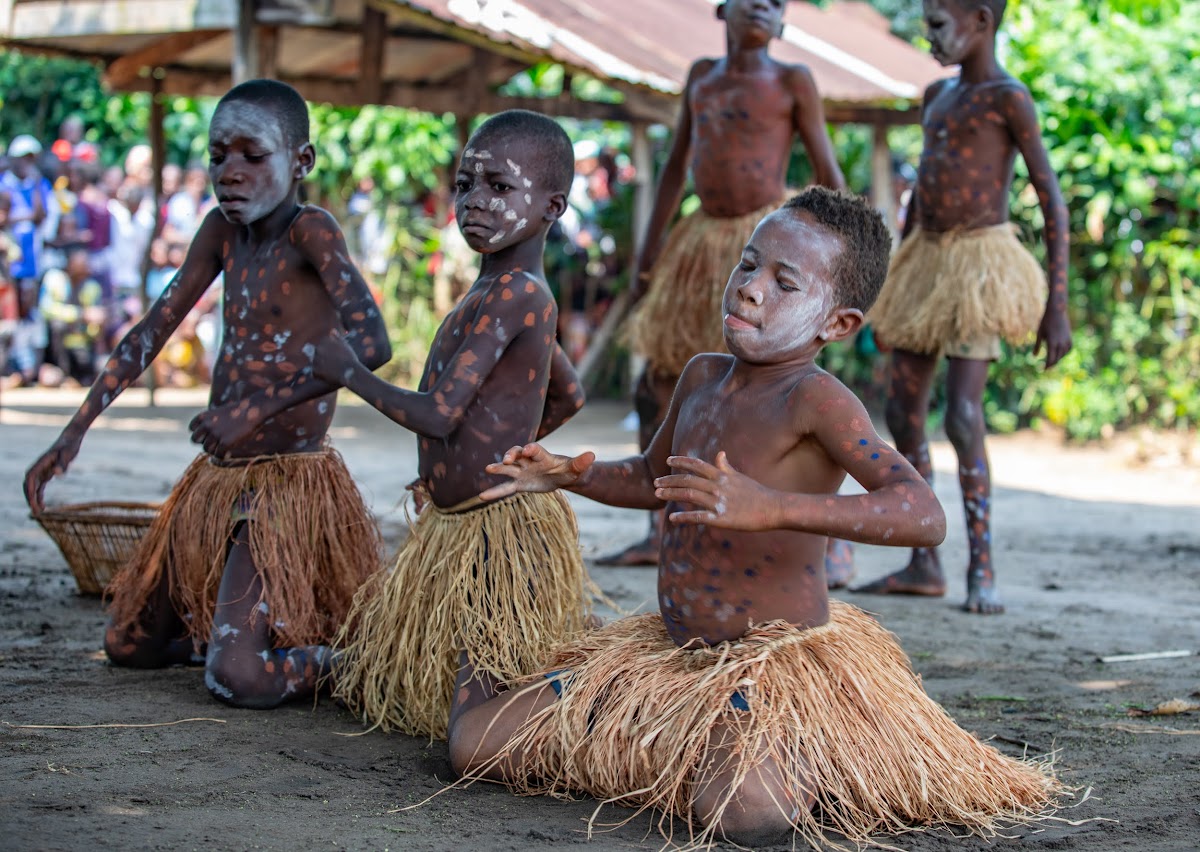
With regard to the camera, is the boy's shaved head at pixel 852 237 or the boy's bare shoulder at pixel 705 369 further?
the boy's bare shoulder at pixel 705 369

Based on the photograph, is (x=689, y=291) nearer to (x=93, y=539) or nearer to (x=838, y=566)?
(x=838, y=566)

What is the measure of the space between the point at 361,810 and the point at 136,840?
40cm

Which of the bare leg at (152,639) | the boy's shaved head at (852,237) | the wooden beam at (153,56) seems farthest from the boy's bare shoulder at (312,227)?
the wooden beam at (153,56)

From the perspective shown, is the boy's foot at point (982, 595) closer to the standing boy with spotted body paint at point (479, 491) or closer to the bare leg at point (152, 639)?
the standing boy with spotted body paint at point (479, 491)

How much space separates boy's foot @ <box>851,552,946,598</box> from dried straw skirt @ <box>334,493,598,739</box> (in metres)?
1.85

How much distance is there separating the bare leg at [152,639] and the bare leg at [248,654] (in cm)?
23

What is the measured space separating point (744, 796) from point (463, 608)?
2.65 feet

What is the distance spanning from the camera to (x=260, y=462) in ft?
11.1

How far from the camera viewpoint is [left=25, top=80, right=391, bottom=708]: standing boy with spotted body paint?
3248mm

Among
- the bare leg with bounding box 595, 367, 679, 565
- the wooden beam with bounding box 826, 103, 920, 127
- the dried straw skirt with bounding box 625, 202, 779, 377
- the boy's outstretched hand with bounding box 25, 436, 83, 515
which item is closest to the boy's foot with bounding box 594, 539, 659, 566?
the bare leg with bounding box 595, 367, 679, 565

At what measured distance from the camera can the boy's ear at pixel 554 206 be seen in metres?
3.11

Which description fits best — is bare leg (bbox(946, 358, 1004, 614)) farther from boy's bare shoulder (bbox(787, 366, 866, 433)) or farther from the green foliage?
the green foliage

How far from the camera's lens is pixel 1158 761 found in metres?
2.87

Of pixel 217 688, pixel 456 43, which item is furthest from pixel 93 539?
pixel 456 43
